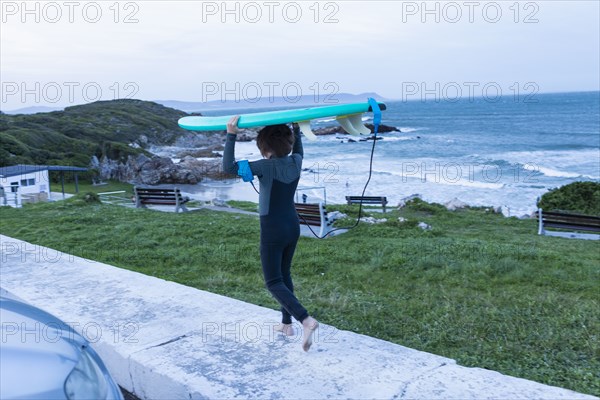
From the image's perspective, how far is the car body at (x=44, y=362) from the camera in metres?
2.20

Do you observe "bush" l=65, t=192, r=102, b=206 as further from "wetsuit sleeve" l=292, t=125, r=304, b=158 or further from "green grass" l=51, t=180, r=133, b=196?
"green grass" l=51, t=180, r=133, b=196

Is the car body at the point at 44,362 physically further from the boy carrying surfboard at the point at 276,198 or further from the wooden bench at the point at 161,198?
the wooden bench at the point at 161,198

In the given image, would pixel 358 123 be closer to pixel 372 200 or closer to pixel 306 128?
pixel 306 128

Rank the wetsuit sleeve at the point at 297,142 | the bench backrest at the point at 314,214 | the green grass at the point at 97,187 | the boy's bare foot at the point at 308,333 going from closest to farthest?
1. the boy's bare foot at the point at 308,333
2. the wetsuit sleeve at the point at 297,142
3. the bench backrest at the point at 314,214
4. the green grass at the point at 97,187

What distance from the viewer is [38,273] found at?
6043 millimetres

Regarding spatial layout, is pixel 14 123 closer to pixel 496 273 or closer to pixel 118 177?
pixel 118 177

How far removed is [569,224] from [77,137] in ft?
194

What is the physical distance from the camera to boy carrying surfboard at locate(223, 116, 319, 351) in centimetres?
389

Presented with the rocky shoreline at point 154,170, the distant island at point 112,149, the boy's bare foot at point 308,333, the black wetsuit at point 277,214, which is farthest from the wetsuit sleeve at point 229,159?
the rocky shoreline at point 154,170

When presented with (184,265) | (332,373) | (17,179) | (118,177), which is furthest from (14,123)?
(332,373)

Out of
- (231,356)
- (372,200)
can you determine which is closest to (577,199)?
(372,200)

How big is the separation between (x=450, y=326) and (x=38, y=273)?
13.6 ft

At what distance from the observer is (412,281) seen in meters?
6.83

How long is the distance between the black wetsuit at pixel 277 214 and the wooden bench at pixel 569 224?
12.0 metres
